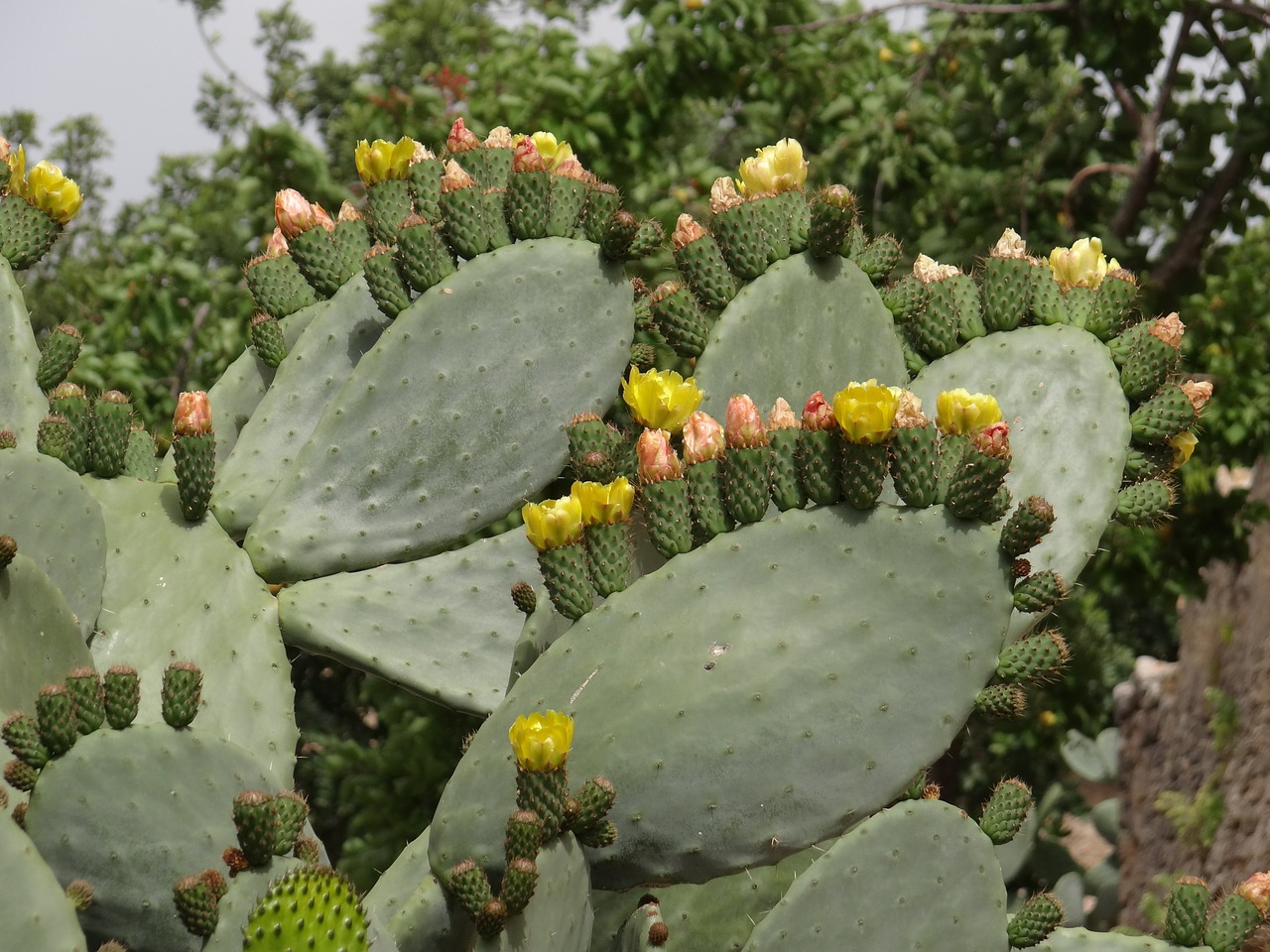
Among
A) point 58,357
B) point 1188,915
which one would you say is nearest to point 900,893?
point 1188,915

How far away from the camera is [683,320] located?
6.98 ft

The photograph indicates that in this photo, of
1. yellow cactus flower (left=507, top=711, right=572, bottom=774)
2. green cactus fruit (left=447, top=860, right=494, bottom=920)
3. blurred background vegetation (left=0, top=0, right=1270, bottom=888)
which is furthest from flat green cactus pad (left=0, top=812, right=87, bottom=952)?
blurred background vegetation (left=0, top=0, right=1270, bottom=888)

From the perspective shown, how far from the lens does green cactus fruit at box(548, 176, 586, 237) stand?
219cm

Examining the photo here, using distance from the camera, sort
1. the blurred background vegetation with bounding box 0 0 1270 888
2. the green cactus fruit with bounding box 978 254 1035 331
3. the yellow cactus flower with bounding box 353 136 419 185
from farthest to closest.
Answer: the blurred background vegetation with bounding box 0 0 1270 888 → the yellow cactus flower with bounding box 353 136 419 185 → the green cactus fruit with bounding box 978 254 1035 331

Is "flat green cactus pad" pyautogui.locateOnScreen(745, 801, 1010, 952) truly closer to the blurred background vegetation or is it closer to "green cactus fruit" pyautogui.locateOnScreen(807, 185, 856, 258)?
"green cactus fruit" pyautogui.locateOnScreen(807, 185, 856, 258)

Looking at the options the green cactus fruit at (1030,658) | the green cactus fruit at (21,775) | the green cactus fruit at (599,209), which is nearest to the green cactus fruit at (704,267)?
the green cactus fruit at (599,209)

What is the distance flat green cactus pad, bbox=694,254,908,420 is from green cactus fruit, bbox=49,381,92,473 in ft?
3.14

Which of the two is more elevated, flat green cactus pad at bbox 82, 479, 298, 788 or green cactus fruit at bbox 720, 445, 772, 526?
green cactus fruit at bbox 720, 445, 772, 526

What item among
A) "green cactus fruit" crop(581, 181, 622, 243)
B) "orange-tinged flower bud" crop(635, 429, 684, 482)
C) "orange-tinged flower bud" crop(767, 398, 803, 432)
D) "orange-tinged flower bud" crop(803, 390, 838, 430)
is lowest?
"orange-tinged flower bud" crop(635, 429, 684, 482)

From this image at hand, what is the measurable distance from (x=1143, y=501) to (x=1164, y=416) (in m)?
0.13

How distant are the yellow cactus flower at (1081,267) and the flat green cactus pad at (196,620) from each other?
1315 mm

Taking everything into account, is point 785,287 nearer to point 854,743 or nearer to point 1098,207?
point 854,743

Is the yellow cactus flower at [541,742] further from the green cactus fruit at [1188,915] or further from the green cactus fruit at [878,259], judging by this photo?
the green cactus fruit at [878,259]

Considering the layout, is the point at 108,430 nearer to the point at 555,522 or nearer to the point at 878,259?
the point at 555,522
